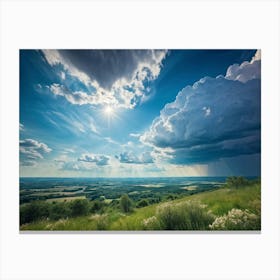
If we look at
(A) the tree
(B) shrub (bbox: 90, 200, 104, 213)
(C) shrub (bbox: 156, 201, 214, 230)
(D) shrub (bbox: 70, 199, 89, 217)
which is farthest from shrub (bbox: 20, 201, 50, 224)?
(C) shrub (bbox: 156, 201, 214, 230)

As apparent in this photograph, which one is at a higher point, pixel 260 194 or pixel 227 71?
pixel 227 71

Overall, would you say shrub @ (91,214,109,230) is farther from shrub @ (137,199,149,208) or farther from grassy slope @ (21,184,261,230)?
shrub @ (137,199,149,208)

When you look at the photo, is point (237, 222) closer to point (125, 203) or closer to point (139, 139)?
point (125, 203)

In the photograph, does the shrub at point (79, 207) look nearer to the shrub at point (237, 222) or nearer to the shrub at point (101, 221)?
the shrub at point (101, 221)

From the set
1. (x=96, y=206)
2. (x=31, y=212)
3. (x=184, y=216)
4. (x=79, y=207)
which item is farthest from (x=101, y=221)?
(x=184, y=216)
